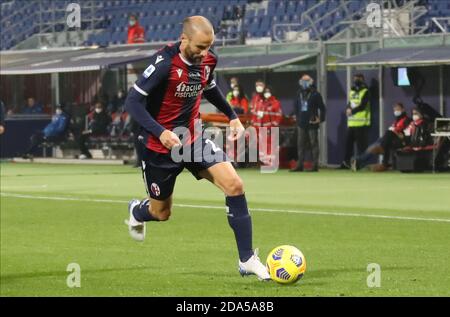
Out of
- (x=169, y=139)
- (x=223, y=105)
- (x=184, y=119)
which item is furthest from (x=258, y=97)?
(x=169, y=139)

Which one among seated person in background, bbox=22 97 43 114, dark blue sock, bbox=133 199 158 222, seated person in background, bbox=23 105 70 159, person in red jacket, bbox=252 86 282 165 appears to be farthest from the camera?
seated person in background, bbox=22 97 43 114

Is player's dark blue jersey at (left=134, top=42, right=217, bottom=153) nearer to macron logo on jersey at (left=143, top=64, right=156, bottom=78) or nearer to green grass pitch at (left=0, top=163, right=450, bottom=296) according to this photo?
macron logo on jersey at (left=143, top=64, right=156, bottom=78)

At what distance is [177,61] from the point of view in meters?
11.2

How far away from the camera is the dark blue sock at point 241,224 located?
1083 cm

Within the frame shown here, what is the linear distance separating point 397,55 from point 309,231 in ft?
49.2

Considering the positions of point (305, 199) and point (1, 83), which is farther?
point (1, 83)

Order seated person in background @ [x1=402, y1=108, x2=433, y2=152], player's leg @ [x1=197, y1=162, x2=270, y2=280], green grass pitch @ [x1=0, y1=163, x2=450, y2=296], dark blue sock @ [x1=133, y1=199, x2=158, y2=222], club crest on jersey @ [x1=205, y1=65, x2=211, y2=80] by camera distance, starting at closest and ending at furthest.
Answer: green grass pitch @ [x1=0, y1=163, x2=450, y2=296] < player's leg @ [x1=197, y1=162, x2=270, y2=280] < club crest on jersey @ [x1=205, y1=65, x2=211, y2=80] < dark blue sock @ [x1=133, y1=199, x2=158, y2=222] < seated person in background @ [x1=402, y1=108, x2=433, y2=152]

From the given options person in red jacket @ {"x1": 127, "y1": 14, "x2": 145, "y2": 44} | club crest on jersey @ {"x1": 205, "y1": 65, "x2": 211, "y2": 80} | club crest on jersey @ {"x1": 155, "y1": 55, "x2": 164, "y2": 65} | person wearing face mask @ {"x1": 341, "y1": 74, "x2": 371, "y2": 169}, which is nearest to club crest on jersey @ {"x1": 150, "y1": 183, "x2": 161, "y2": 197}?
club crest on jersey @ {"x1": 205, "y1": 65, "x2": 211, "y2": 80}

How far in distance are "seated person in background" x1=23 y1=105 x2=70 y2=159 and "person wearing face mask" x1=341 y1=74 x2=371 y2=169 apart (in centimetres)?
1035

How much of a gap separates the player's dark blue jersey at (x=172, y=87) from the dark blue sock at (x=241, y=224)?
72cm

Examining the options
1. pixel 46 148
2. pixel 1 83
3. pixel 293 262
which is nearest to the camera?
pixel 293 262

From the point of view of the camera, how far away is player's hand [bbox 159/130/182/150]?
10.7 m
